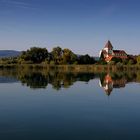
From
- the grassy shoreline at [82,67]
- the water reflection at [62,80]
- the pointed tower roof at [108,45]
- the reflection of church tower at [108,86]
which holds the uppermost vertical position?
the pointed tower roof at [108,45]

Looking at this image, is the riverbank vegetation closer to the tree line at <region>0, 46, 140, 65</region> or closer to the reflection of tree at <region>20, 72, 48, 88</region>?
the tree line at <region>0, 46, 140, 65</region>

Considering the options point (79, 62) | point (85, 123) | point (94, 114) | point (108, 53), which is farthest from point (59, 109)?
point (108, 53)

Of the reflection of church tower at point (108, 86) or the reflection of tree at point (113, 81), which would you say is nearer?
the reflection of church tower at point (108, 86)

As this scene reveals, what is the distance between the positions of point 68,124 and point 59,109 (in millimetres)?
3183

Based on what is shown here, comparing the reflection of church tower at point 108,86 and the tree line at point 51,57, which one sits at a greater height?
the tree line at point 51,57

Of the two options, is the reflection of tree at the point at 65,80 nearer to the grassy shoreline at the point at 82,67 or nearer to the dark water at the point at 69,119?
the dark water at the point at 69,119

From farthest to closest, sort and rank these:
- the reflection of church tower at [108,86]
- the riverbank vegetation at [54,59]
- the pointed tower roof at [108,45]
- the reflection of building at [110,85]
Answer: the pointed tower roof at [108,45]
the riverbank vegetation at [54,59]
the reflection of building at [110,85]
the reflection of church tower at [108,86]

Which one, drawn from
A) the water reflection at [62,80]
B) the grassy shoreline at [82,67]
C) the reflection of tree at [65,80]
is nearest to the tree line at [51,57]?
the grassy shoreline at [82,67]

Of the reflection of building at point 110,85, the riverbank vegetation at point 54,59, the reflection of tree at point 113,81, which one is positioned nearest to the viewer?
the reflection of building at point 110,85

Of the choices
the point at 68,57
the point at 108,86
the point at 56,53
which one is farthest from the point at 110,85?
the point at 56,53

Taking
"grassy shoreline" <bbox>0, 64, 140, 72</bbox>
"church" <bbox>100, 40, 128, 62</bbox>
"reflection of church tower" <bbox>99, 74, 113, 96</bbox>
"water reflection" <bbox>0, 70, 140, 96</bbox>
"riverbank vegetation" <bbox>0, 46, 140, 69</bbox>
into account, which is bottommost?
"reflection of church tower" <bbox>99, 74, 113, 96</bbox>

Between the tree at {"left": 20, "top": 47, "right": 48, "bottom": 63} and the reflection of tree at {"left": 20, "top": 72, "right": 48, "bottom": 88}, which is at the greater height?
the tree at {"left": 20, "top": 47, "right": 48, "bottom": 63}

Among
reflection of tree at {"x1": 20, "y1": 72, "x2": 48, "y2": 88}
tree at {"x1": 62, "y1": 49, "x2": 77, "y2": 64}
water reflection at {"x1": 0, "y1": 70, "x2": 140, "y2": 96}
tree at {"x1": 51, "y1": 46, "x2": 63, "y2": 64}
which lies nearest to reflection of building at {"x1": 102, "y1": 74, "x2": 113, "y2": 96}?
water reflection at {"x1": 0, "y1": 70, "x2": 140, "y2": 96}

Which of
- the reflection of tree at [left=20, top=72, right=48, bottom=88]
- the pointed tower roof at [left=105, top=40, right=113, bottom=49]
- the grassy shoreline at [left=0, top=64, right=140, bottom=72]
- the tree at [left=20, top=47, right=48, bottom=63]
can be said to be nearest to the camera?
the reflection of tree at [left=20, top=72, right=48, bottom=88]
